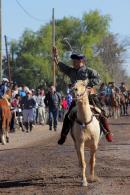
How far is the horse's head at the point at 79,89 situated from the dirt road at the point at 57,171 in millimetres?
1727

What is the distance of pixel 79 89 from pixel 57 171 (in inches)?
122

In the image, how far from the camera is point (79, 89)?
12.3 m

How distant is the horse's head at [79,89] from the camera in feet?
40.1

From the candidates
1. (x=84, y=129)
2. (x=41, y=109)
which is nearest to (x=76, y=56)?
(x=84, y=129)

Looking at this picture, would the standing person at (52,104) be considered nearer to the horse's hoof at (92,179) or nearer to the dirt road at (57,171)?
the dirt road at (57,171)

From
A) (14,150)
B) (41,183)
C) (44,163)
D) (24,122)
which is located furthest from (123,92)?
(41,183)

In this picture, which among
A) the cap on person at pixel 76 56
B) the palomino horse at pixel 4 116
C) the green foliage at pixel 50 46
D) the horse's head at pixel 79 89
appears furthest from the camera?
the green foliage at pixel 50 46

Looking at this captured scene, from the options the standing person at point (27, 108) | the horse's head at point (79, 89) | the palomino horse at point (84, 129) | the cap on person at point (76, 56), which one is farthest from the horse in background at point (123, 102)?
the horse's head at point (79, 89)

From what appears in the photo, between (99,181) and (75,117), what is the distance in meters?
1.35

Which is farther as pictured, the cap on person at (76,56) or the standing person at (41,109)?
the standing person at (41,109)

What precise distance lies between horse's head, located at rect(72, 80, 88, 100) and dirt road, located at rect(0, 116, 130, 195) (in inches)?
68.0

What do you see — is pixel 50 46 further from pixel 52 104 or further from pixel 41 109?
pixel 52 104

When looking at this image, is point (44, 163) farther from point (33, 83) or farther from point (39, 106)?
point (33, 83)

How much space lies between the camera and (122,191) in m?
12.1
